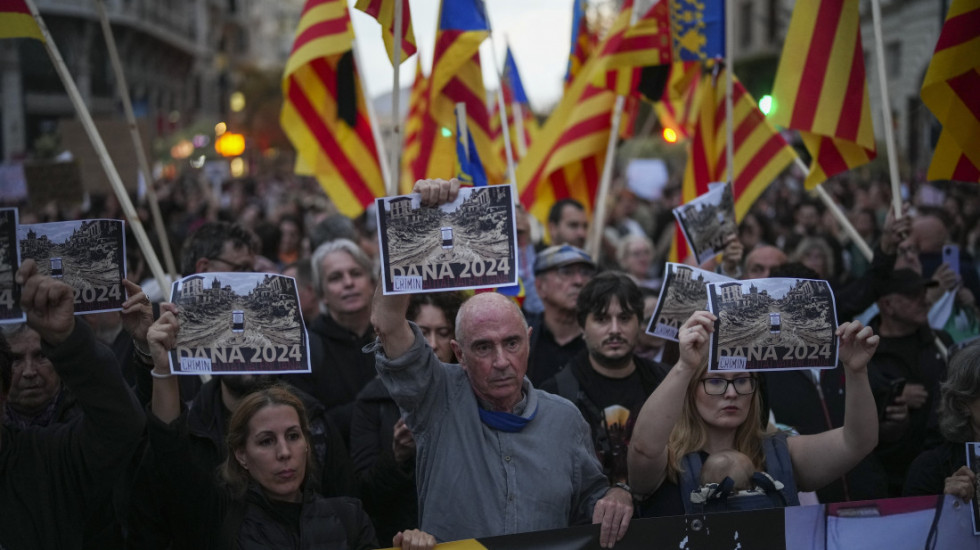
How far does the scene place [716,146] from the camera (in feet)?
21.3

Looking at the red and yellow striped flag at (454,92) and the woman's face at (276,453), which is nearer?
the woman's face at (276,453)

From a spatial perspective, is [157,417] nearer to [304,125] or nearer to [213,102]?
[304,125]

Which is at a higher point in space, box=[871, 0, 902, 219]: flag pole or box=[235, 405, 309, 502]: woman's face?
box=[871, 0, 902, 219]: flag pole

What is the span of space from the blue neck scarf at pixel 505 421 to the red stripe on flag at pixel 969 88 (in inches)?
101

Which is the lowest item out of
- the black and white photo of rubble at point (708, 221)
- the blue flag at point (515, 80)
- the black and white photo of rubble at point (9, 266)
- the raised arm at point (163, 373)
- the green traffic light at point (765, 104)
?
the raised arm at point (163, 373)

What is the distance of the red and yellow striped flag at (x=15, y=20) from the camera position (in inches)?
154

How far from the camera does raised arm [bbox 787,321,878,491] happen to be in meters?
3.14

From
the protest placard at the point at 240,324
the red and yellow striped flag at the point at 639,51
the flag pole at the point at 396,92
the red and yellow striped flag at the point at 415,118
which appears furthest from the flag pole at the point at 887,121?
the red and yellow striped flag at the point at 415,118

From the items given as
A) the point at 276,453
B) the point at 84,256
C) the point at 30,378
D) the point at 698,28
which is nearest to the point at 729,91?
the point at 698,28

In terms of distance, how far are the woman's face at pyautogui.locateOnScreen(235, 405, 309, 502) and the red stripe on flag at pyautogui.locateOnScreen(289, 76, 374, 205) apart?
3.66m

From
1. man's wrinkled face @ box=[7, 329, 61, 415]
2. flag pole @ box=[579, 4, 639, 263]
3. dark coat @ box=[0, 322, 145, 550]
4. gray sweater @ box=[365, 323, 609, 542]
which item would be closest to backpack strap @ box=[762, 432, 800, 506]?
gray sweater @ box=[365, 323, 609, 542]

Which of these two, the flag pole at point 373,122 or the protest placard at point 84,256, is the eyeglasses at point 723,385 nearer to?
the protest placard at point 84,256

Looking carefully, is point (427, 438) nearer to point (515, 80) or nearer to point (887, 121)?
point (887, 121)

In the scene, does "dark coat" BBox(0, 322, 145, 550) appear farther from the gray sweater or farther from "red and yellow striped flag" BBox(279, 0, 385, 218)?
"red and yellow striped flag" BBox(279, 0, 385, 218)
